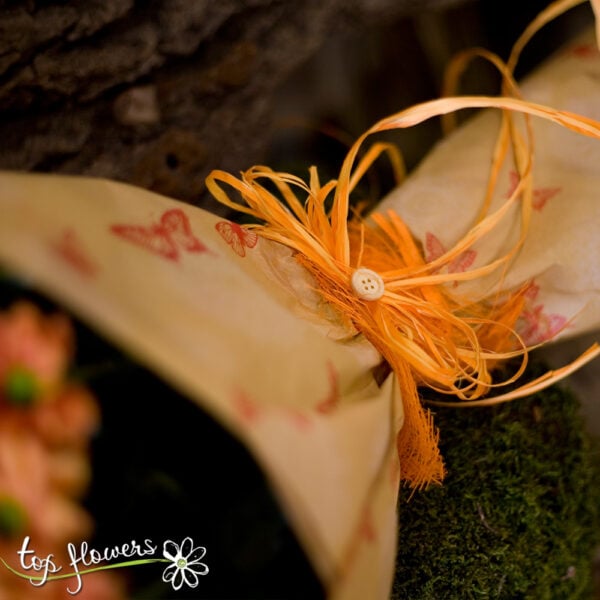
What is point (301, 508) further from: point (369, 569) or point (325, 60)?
point (325, 60)

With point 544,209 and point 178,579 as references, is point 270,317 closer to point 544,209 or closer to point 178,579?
point 178,579

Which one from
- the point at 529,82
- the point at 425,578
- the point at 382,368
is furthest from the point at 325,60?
the point at 425,578

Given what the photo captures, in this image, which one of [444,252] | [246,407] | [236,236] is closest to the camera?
[246,407]

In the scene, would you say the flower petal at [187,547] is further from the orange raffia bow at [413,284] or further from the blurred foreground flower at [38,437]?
the orange raffia bow at [413,284]

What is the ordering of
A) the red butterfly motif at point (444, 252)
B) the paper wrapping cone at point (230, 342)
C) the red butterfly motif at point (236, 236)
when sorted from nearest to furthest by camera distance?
the paper wrapping cone at point (230, 342), the red butterfly motif at point (236, 236), the red butterfly motif at point (444, 252)

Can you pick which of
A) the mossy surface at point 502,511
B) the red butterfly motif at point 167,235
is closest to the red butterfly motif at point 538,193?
the mossy surface at point 502,511

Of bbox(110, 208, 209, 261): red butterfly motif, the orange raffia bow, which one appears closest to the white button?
the orange raffia bow

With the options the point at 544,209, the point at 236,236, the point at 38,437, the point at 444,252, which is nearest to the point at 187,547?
the point at 38,437
